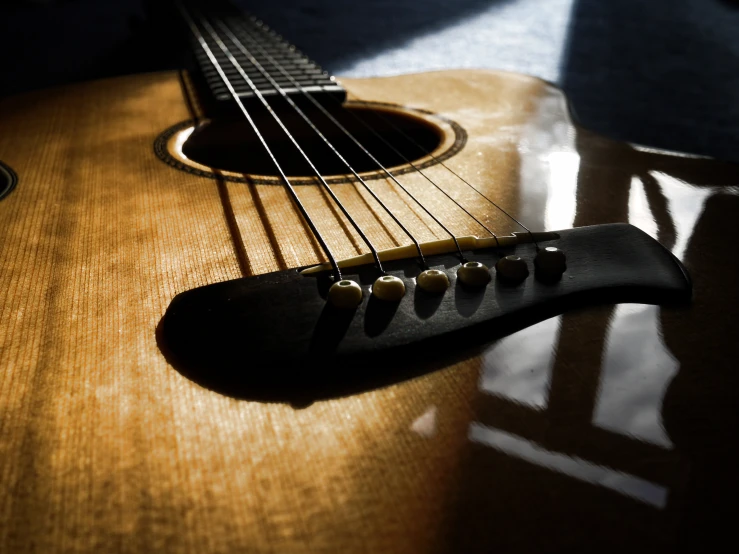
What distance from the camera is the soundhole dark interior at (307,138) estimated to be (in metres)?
0.97

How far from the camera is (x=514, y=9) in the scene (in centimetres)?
257

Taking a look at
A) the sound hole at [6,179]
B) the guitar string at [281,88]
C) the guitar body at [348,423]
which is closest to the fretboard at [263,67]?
the guitar string at [281,88]

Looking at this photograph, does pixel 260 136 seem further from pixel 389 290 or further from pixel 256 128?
pixel 389 290

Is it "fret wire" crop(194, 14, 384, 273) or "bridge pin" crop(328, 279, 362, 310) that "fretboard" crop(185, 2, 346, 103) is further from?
"bridge pin" crop(328, 279, 362, 310)

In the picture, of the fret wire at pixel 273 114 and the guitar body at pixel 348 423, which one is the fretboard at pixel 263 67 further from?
the guitar body at pixel 348 423

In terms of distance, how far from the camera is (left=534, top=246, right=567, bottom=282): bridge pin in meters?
0.45

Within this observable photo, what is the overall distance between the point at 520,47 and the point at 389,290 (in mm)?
1868

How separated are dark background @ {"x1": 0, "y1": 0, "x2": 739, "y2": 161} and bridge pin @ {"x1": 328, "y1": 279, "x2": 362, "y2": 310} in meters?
1.13

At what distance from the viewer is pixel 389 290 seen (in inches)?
16.5

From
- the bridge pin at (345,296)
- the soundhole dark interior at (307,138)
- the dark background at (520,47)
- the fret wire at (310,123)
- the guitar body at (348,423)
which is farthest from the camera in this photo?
the dark background at (520,47)

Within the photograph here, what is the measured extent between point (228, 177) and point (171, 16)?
1293 millimetres

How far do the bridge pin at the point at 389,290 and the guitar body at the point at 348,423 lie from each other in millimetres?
60

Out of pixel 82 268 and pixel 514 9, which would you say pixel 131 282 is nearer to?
pixel 82 268

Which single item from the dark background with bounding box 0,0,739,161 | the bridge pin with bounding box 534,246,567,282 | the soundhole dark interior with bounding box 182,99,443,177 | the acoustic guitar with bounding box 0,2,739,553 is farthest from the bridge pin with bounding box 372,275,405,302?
the dark background with bounding box 0,0,739,161
